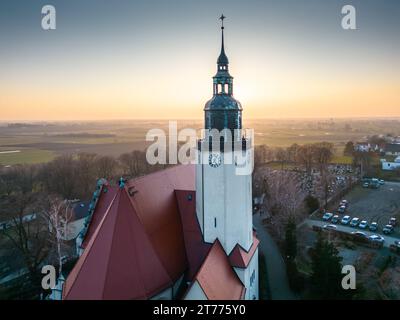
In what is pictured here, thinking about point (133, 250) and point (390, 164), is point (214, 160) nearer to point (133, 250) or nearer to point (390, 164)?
point (133, 250)

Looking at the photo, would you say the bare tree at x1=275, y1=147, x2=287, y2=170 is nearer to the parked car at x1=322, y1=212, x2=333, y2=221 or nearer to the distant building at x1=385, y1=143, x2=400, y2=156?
the distant building at x1=385, y1=143, x2=400, y2=156

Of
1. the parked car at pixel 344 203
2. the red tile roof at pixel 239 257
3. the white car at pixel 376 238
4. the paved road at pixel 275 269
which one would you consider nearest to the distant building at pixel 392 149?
the parked car at pixel 344 203

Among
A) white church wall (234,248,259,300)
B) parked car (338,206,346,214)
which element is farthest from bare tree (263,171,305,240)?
white church wall (234,248,259,300)

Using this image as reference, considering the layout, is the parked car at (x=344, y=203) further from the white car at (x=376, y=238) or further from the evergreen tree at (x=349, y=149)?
the evergreen tree at (x=349, y=149)

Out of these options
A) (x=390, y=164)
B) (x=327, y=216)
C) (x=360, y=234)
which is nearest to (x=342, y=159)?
(x=390, y=164)

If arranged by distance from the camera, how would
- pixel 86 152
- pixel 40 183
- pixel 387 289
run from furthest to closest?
1. pixel 86 152
2. pixel 40 183
3. pixel 387 289
